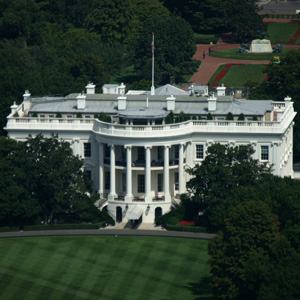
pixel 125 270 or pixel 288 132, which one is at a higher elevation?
pixel 288 132

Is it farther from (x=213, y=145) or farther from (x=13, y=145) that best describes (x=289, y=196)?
(x=13, y=145)

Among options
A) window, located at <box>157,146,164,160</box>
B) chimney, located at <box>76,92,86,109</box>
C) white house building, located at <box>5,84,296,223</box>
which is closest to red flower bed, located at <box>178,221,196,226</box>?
white house building, located at <box>5,84,296,223</box>

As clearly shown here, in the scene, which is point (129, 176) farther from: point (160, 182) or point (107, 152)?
point (107, 152)

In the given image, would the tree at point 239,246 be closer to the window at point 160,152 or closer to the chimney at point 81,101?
the window at point 160,152

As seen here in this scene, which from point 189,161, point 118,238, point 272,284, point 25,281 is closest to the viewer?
point 272,284

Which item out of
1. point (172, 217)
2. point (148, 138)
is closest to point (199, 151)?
point (148, 138)

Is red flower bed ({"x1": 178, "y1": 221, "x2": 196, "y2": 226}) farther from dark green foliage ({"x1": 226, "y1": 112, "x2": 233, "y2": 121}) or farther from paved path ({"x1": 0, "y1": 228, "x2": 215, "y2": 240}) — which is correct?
dark green foliage ({"x1": 226, "y1": 112, "x2": 233, "y2": 121})

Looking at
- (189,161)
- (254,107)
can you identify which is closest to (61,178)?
(189,161)
